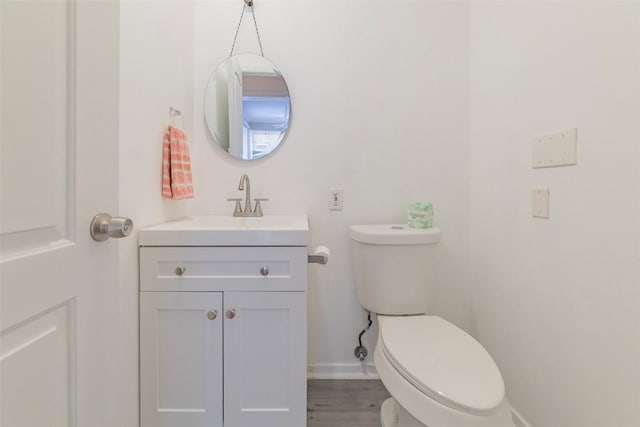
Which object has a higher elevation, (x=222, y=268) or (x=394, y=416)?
(x=222, y=268)

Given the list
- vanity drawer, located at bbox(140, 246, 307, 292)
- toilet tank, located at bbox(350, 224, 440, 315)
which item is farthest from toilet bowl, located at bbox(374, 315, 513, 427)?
vanity drawer, located at bbox(140, 246, 307, 292)

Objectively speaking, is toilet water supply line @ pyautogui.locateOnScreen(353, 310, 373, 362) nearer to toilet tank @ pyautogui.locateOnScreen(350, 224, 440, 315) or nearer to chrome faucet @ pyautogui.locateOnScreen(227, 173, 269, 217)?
toilet tank @ pyautogui.locateOnScreen(350, 224, 440, 315)

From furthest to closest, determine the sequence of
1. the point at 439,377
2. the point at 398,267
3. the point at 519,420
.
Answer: the point at 398,267, the point at 519,420, the point at 439,377

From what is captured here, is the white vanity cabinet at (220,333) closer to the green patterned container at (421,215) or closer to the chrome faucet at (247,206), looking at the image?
the chrome faucet at (247,206)

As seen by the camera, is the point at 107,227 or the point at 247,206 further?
the point at 247,206

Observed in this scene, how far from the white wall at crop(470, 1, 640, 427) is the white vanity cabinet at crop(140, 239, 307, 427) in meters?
0.85

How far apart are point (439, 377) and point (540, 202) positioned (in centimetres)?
71

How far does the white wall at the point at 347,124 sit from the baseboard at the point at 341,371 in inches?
0.4

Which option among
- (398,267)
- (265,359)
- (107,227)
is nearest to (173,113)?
(107,227)

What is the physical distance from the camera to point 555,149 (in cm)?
100

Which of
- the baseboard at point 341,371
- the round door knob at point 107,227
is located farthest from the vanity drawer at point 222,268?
the baseboard at point 341,371

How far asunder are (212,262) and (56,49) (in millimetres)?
698

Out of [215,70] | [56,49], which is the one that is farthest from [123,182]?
[215,70]

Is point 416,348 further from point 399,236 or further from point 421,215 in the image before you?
point 421,215
